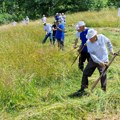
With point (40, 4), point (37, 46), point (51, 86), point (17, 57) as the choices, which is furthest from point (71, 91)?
point (40, 4)

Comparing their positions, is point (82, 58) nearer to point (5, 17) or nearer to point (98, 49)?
point (98, 49)

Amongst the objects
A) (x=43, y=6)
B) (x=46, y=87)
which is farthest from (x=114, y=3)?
(x=46, y=87)

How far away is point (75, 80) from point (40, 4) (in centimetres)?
3773

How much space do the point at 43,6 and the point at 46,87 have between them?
38.6 metres

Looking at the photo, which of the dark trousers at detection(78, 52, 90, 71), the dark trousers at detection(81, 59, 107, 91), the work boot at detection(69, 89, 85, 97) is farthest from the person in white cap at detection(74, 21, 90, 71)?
the work boot at detection(69, 89, 85, 97)

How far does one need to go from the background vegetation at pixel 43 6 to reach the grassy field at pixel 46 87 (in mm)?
32700

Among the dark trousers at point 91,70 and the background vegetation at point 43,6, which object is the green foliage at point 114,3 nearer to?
the background vegetation at point 43,6

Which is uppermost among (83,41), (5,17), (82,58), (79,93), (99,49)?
(99,49)

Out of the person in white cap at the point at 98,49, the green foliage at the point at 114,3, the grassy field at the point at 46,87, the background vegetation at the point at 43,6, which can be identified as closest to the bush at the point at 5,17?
the background vegetation at the point at 43,6

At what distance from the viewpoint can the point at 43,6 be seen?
47375 millimetres

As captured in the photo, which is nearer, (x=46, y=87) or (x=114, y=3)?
(x=46, y=87)

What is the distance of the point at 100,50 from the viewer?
8203mm

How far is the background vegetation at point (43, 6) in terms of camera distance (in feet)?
145

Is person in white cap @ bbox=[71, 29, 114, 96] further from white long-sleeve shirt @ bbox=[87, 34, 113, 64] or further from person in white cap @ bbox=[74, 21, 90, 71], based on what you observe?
person in white cap @ bbox=[74, 21, 90, 71]
